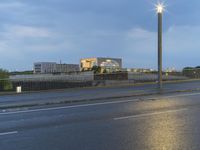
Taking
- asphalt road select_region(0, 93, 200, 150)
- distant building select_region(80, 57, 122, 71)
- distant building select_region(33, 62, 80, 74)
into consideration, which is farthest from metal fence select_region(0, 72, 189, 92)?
distant building select_region(33, 62, 80, 74)

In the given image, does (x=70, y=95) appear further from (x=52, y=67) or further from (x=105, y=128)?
(x=52, y=67)

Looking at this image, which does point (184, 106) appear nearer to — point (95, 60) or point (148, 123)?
point (148, 123)

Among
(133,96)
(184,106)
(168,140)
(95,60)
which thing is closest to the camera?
(168,140)

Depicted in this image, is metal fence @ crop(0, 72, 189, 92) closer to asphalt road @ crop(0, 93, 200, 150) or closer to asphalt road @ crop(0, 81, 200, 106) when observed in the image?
asphalt road @ crop(0, 81, 200, 106)

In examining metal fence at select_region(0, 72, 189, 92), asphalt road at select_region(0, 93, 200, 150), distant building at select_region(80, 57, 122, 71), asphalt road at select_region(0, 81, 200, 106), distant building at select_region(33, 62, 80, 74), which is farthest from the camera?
distant building at select_region(33, 62, 80, 74)

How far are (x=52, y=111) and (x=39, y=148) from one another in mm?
6553

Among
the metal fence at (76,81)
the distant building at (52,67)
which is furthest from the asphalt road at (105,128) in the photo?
the distant building at (52,67)

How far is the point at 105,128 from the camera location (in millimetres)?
10648

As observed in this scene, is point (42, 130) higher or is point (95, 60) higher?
point (95, 60)

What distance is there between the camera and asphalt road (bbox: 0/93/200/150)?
28.3ft

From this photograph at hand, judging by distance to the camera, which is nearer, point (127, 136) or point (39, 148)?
point (39, 148)

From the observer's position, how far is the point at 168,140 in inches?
351

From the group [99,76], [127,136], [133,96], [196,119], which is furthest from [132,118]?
[99,76]

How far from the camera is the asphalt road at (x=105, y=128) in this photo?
8641 mm
